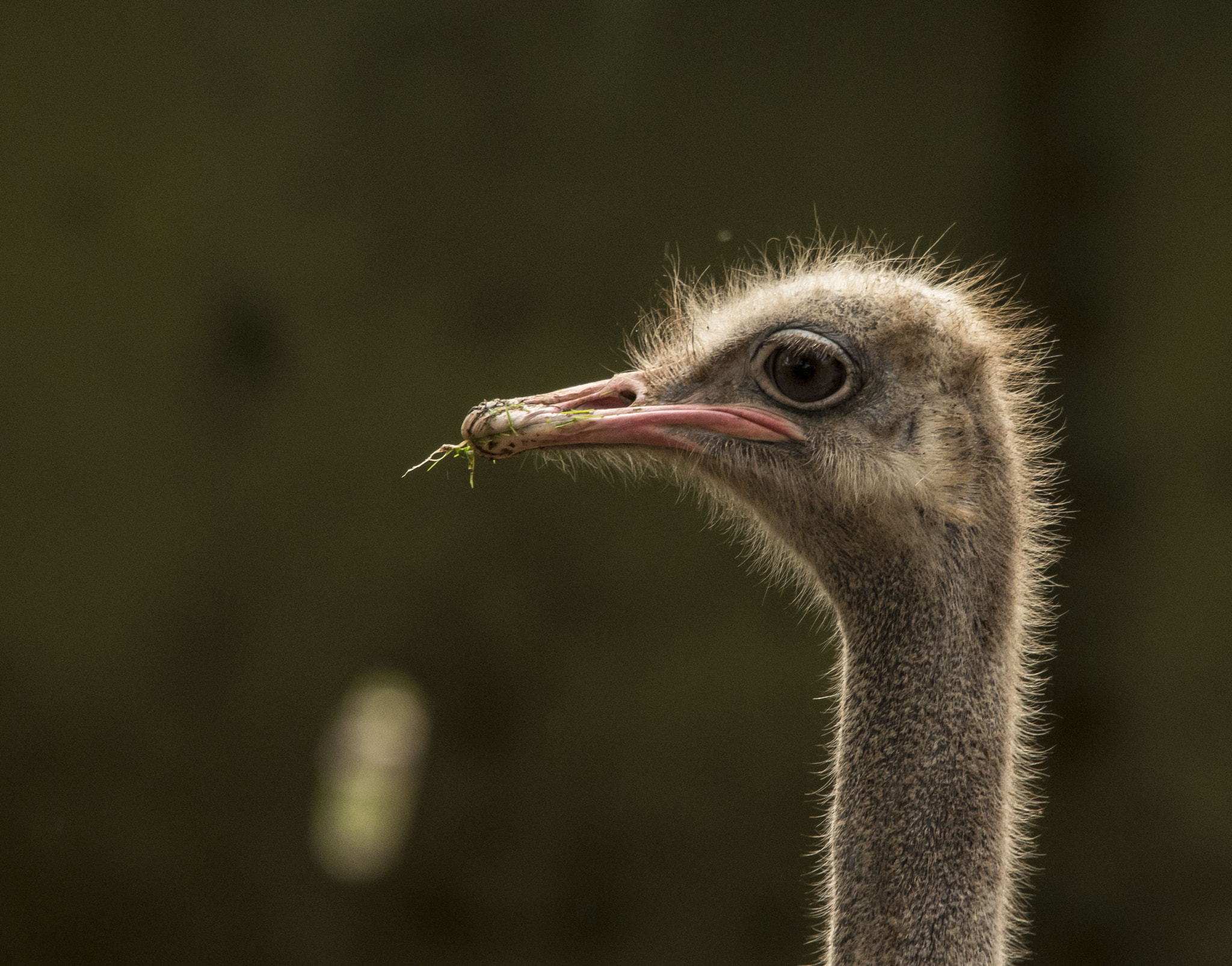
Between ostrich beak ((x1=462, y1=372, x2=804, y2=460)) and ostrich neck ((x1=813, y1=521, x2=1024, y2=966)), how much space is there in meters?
0.21

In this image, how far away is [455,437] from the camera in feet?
12.7

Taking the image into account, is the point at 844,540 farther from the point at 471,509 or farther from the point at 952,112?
the point at 952,112

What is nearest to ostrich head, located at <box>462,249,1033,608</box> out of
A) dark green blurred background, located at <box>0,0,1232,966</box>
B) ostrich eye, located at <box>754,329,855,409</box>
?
ostrich eye, located at <box>754,329,855,409</box>

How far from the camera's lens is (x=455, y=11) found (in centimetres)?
381

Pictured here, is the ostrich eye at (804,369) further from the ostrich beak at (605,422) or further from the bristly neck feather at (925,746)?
the bristly neck feather at (925,746)

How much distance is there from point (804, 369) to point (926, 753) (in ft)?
1.83

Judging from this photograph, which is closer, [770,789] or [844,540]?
[844,540]

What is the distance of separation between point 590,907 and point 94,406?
206cm

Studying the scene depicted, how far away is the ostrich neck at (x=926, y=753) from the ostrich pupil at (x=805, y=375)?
0.66 feet

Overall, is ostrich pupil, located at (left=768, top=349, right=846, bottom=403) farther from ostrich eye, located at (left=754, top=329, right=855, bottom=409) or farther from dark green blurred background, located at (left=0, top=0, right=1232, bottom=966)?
dark green blurred background, located at (left=0, top=0, right=1232, bottom=966)

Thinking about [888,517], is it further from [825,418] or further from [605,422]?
[605,422]

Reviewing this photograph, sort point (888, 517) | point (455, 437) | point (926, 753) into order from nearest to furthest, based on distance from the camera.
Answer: point (926, 753) < point (888, 517) < point (455, 437)

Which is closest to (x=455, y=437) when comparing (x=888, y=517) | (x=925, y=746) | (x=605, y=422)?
(x=605, y=422)

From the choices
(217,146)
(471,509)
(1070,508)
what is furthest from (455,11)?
(1070,508)
